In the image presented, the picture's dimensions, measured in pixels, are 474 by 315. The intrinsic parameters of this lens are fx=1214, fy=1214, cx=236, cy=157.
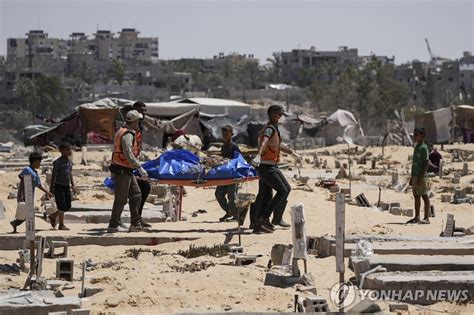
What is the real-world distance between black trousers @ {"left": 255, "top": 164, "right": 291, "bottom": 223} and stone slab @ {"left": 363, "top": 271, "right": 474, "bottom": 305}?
12.9 feet

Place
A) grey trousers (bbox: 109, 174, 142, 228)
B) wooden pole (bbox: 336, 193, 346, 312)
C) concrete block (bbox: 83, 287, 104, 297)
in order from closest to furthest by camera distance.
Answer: wooden pole (bbox: 336, 193, 346, 312) < concrete block (bbox: 83, 287, 104, 297) < grey trousers (bbox: 109, 174, 142, 228)

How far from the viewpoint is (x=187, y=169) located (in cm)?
1453

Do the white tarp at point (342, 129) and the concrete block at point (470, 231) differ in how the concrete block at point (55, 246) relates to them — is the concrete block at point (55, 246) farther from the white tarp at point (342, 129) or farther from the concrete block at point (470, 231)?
the white tarp at point (342, 129)

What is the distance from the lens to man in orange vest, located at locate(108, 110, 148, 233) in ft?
44.8

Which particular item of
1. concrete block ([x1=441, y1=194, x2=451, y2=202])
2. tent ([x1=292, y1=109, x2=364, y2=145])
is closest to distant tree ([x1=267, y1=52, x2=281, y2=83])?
tent ([x1=292, y1=109, x2=364, y2=145])

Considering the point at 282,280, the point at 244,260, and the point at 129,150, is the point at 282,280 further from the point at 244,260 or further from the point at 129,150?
the point at 129,150

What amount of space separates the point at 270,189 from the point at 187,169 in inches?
43.6

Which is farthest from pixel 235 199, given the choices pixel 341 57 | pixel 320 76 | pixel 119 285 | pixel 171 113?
pixel 341 57

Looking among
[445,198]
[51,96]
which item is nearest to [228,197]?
[445,198]

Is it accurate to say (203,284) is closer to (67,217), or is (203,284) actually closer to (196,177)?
(196,177)

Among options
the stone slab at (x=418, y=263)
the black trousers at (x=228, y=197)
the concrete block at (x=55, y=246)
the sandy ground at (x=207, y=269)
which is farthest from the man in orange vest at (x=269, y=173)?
the stone slab at (x=418, y=263)

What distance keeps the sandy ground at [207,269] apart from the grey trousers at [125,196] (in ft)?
0.95

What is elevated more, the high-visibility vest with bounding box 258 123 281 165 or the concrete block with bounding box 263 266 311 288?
the high-visibility vest with bounding box 258 123 281 165

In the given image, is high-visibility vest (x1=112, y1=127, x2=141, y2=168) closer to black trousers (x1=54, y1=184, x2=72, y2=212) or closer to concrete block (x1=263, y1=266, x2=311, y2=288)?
black trousers (x1=54, y1=184, x2=72, y2=212)
